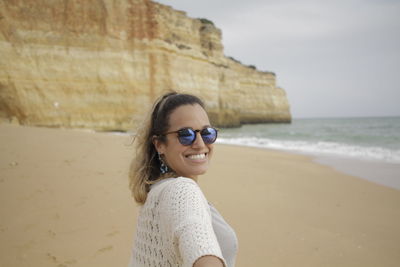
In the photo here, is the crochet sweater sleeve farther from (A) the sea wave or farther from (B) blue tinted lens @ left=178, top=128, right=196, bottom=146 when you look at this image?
(A) the sea wave

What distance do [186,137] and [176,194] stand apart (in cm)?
39

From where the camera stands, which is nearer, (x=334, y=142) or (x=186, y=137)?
(x=186, y=137)

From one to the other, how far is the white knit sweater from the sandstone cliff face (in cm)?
1379

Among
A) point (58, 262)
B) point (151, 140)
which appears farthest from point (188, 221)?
point (58, 262)

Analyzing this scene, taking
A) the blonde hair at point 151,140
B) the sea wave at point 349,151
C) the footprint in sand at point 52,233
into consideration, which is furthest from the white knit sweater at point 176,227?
the sea wave at point 349,151

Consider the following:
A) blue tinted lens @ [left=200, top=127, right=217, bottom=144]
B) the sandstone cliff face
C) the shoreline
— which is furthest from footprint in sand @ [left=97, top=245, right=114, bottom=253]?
the sandstone cliff face

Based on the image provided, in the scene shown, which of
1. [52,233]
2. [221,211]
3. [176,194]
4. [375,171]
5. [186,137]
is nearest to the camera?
[176,194]

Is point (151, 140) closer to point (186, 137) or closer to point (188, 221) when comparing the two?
point (186, 137)

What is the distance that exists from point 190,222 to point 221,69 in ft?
106

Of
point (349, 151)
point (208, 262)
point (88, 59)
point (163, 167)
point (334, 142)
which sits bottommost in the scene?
point (334, 142)

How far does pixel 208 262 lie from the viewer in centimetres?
74

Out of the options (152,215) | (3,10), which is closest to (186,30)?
(3,10)

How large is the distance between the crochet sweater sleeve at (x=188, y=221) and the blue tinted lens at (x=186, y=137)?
1.03 ft

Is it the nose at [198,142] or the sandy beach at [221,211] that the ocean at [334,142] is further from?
the nose at [198,142]
